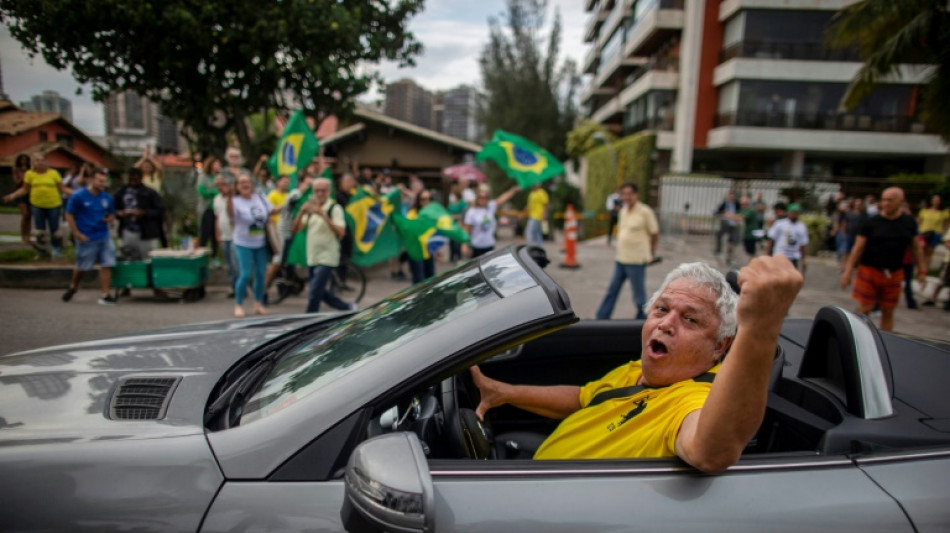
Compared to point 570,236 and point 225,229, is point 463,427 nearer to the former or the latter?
point 225,229

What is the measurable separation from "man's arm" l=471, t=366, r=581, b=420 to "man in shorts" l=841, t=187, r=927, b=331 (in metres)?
5.35

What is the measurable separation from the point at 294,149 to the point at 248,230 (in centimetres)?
255

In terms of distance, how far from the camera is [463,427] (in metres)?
1.85

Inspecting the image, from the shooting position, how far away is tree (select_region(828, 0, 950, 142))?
10.4 metres

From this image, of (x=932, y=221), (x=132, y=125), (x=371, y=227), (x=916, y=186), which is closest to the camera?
(x=371, y=227)

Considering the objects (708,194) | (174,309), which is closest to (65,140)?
(174,309)

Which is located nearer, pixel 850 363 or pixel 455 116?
pixel 850 363

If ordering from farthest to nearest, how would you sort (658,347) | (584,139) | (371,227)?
(584,139) → (371,227) → (658,347)

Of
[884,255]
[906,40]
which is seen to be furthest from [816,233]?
[884,255]

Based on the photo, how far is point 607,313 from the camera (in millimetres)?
6758

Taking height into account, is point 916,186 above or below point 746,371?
above

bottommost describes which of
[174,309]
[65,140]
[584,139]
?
[174,309]

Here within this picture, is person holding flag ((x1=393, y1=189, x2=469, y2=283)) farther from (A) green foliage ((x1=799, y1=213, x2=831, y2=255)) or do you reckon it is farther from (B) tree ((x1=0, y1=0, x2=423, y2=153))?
(A) green foliage ((x1=799, y1=213, x2=831, y2=255))

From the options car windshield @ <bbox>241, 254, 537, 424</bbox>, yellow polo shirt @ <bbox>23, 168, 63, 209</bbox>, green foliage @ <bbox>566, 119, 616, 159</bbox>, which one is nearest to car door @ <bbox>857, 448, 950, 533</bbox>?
car windshield @ <bbox>241, 254, 537, 424</bbox>
